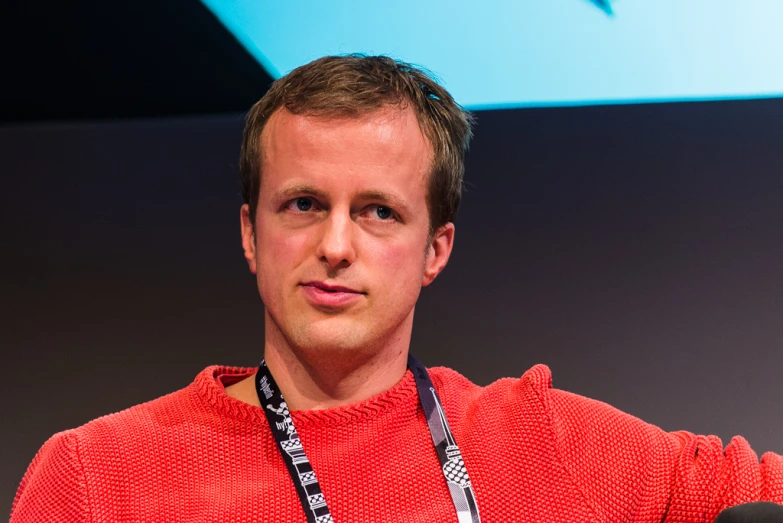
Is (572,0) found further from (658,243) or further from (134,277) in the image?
(134,277)

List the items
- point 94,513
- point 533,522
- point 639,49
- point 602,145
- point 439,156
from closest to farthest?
point 94,513 → point 533,522 → point 439,156 → point 639,49 → point 602,145

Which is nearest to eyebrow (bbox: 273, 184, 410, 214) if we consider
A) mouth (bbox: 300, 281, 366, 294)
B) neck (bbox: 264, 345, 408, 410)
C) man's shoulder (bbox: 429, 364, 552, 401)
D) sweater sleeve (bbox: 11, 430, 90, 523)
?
mouth (bbox: 300, 281, 366, 294)

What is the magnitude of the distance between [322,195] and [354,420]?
0.36 metres

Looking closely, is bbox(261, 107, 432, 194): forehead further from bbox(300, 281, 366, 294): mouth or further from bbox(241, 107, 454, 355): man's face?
bbox(300, 281, 366, 294): mouth

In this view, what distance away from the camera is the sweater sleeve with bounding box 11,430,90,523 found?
1274 millimetres

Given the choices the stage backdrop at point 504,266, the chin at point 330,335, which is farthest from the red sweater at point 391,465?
the stage backdrop at point 504,266

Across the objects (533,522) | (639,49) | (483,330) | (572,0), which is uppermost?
(572,0)

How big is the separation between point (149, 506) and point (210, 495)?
0.09 meters

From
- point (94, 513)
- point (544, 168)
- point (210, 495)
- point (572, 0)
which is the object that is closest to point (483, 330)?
point (544, 168)

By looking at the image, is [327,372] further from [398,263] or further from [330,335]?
[398,263]

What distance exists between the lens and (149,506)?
4.22 feet

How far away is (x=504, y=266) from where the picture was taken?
6.73ft

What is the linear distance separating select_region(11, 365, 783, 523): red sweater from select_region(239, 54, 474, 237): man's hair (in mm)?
335

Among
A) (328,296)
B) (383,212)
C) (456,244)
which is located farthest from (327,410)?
(456,244)
